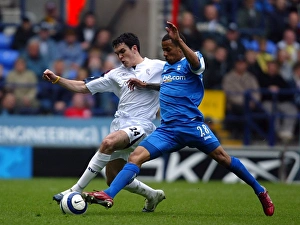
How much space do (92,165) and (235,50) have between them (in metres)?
11.1

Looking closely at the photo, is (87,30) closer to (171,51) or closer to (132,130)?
(132,130)

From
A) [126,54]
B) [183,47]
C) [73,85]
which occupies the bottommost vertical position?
[73,85]

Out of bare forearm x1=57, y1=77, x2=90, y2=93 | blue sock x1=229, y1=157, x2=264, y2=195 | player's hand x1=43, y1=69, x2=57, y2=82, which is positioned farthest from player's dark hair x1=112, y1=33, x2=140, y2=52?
blue sock x1=229, y1=157, x2=264, y2=195

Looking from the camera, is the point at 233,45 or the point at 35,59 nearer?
the point at 35,59

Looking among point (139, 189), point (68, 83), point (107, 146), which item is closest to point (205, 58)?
point (68, 83)

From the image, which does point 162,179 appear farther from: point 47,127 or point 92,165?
point 92,165

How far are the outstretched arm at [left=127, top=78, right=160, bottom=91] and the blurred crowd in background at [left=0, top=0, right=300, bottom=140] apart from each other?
323 inches

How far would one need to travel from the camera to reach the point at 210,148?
9.41m

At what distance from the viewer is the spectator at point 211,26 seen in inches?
790

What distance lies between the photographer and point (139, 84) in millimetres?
9812

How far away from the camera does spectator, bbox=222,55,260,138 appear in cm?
1870

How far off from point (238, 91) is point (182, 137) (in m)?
9.65

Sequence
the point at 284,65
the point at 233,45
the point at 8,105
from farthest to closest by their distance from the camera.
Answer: the point at 233,45, the point at 284,65, the point at 8,105

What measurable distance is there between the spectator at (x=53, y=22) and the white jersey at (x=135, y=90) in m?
10.1
